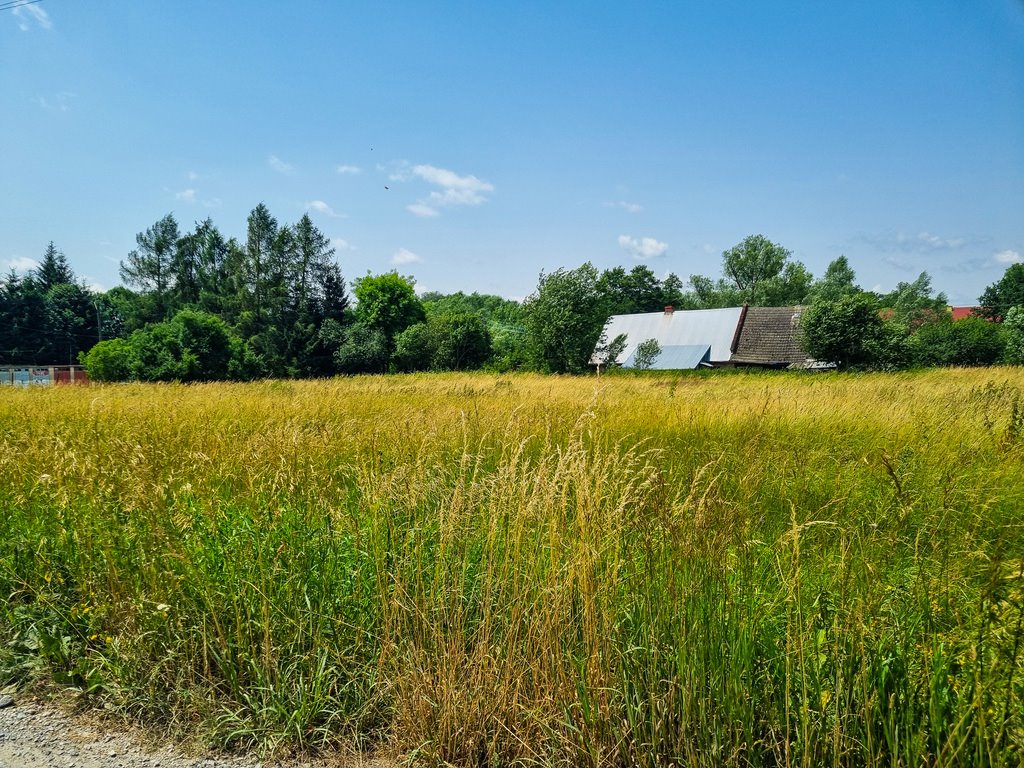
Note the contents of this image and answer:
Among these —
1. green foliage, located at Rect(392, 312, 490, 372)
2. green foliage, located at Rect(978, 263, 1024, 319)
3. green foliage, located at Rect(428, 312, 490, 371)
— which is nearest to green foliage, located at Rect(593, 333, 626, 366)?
green foliage, located at Rect(428, 312, 490, 371)

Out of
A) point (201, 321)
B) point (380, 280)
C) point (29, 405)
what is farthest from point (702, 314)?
point (29, 405)

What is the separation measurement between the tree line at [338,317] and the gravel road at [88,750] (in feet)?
89.0

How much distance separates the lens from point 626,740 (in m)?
1.94

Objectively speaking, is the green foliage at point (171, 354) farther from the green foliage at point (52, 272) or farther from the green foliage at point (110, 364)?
the green foliage at point (52, 272)

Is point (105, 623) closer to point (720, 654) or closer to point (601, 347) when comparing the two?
point (720, 654)

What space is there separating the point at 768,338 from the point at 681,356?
6583 millimetres

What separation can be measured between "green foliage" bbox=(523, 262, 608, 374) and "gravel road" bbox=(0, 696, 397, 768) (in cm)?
2708

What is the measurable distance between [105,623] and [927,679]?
12.0 feet

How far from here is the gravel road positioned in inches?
79.6

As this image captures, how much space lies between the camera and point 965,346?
34094mm

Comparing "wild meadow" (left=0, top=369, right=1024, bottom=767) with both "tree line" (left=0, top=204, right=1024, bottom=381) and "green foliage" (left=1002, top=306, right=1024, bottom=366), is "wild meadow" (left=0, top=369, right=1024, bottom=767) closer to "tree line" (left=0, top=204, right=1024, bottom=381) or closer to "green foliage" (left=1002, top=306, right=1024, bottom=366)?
"tree line" (left=0, top=204, right=1024, bottom=381)

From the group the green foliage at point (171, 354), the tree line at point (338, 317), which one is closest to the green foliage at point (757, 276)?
the tree line at point (338, 317)

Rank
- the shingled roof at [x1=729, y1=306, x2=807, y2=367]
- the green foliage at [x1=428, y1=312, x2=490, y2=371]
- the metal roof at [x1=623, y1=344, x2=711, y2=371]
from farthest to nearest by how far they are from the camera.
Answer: the metal roof at [x1=623, y1=344, x2=711, y2=371] < the green foliage at [x1=428, y1=312, x2=490, y2=371] < the shingled roof at [x1=729, y1=306, x2=807, y2=367]

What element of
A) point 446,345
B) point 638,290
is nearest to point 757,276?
point 638,290
